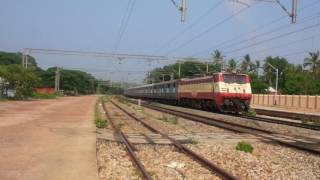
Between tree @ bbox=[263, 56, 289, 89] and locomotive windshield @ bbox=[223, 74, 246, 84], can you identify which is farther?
tree @ bbox=[263, 56, 289, 89]

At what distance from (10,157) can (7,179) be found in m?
2.86

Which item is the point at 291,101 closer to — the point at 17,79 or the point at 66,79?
the point at 17,79

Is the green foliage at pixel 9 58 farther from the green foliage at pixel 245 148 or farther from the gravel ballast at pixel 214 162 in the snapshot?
the green foliage at pixel 245 148

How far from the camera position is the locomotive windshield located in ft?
122

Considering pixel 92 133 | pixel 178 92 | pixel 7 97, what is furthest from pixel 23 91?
pixel 92 133

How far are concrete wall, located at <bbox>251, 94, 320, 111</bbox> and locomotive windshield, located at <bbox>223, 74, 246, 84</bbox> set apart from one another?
1453cm

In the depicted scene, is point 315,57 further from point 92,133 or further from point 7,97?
point 92,133

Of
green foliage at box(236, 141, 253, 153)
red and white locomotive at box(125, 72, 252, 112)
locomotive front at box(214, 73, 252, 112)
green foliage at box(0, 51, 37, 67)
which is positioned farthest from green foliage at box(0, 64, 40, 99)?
green foliage at box(0, 51, 37, 67)

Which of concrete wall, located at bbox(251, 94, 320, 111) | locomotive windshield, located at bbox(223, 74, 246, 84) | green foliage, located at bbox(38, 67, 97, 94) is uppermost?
green foliage, located at bbox(38, 67, 97, 94)

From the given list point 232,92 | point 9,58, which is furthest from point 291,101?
point 9,58

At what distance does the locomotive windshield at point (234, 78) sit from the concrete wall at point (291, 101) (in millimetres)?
14531

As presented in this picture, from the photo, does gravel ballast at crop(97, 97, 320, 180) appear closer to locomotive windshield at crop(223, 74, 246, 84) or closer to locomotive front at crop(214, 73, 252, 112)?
locomotive front at crop(214, 73, 252, 112)

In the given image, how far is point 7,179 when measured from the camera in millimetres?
9359

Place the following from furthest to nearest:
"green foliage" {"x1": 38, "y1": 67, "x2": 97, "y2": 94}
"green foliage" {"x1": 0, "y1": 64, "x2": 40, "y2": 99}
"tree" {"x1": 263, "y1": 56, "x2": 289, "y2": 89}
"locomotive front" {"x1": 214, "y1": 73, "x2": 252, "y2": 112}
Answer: "green foliage" {"x1": 38, "y1": 67, "x2": 97, "y2": 94}, "tree" {"x1": 263, "y1": 56, "x2": 289, "y2": 89}, "green foliage" {"x1": 0, "y1": 64, "x2": 40, "y2": 99}, "locomotive front" {"x1": 214, "y1": 73, "x2": 252, "y2": 112}
